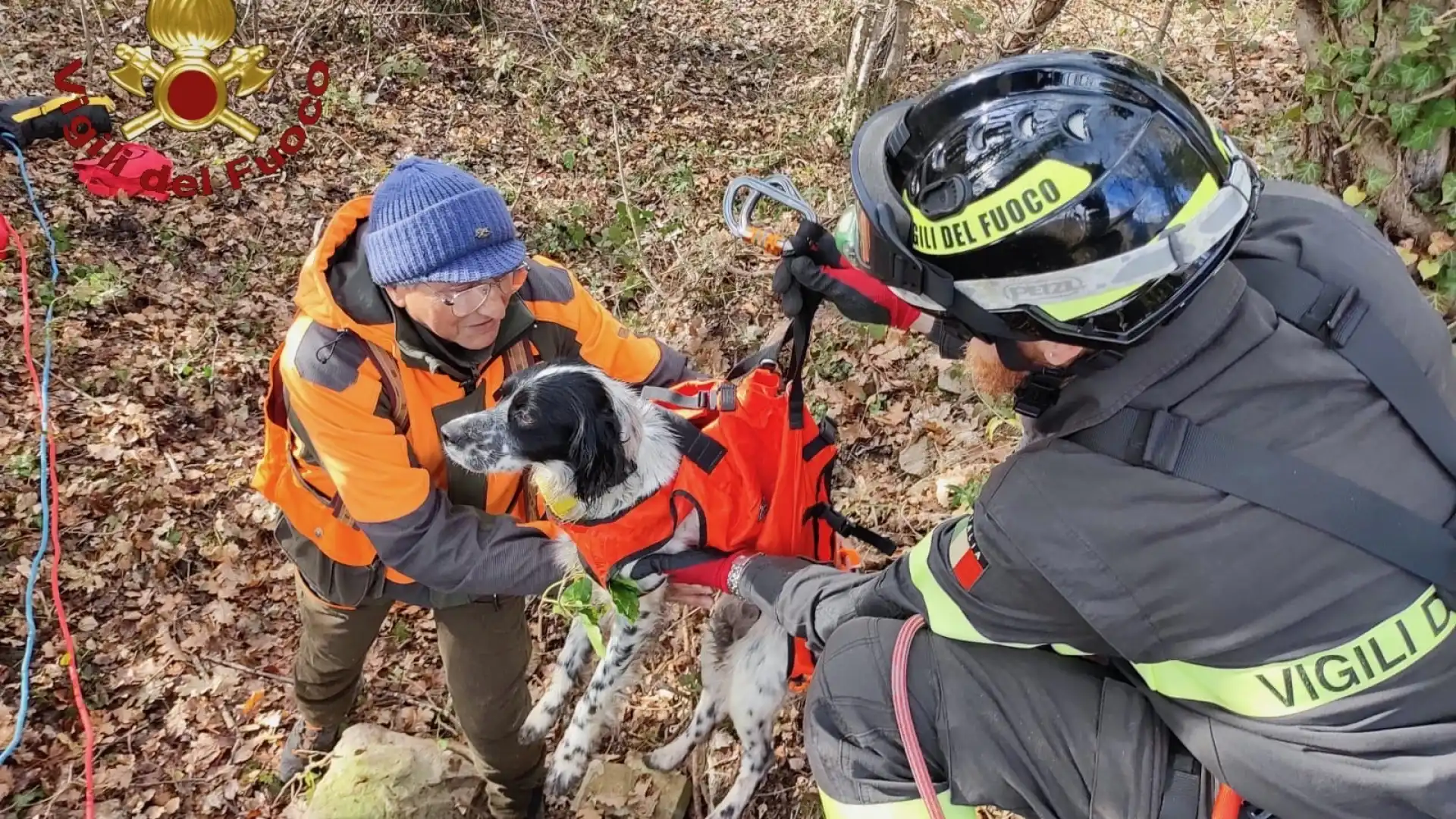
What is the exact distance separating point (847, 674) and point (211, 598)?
156 inches

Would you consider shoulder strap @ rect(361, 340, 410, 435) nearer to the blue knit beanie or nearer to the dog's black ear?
the blue knit beanie

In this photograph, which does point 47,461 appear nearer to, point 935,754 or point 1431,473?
point 935,754

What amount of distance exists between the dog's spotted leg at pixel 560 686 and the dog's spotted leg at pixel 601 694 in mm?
100

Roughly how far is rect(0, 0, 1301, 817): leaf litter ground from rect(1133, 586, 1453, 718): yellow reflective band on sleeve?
2286 millimetres

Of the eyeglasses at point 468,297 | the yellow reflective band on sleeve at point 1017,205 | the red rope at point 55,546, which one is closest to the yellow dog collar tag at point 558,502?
the eyeglasses at point 468,297

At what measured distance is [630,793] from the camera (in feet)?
12.4

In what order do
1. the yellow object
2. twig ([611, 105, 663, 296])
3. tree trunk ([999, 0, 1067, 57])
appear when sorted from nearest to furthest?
tree trunk ([999, 0, 1067, 57]), the yellow object, twig ([611, 105, 663, 296])

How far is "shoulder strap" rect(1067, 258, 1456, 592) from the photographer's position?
166cm

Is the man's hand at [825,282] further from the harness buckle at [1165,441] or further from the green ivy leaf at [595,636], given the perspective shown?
the green ivy leaf at [595,636]

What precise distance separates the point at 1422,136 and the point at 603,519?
11.7ft

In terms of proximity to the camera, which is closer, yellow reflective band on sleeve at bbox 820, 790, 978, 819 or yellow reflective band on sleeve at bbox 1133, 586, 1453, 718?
yellow reflective band on sleeve at bbox 1133, 586, 1453, 718

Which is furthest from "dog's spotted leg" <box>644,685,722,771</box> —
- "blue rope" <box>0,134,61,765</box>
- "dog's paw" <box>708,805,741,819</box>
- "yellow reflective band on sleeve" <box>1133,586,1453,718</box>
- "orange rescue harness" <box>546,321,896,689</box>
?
"blue rope" <box>0,134,61,765</box>

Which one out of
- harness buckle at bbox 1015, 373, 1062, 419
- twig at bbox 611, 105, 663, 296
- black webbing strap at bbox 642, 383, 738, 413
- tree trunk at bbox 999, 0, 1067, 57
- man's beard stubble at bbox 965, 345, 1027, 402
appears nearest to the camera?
harness buckle at bbox 1015, 373, 1062, 419

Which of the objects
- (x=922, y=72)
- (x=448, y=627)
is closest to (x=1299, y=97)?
(x=448, y=627)
